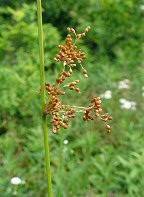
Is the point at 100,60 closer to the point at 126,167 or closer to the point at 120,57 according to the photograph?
the point at 120,57

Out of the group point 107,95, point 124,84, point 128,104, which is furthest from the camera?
point 124,84

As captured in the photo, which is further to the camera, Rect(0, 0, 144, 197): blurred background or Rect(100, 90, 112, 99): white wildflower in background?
Rect(100, 90, 112, 99): white wildflower in background

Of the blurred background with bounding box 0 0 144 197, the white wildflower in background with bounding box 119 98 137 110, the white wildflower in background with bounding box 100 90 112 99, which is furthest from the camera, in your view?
Result: the white wildflower in background with bounding box 100 90 112 99

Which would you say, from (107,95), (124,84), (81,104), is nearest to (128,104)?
(107,95)

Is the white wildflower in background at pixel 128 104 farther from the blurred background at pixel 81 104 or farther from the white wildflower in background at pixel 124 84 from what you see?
the white wildflower in background at pixel 124 84

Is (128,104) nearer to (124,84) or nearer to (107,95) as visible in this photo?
(107,95)

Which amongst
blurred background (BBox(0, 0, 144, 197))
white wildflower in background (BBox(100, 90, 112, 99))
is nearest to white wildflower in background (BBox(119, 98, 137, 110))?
blurred background (BBox(0, 0, 144, 197))

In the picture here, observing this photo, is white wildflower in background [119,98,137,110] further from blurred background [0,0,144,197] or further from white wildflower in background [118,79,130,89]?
white wildflower in background [118,79,130,89]

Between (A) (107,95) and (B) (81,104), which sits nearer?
(A) (107,95)

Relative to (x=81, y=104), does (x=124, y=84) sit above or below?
above
